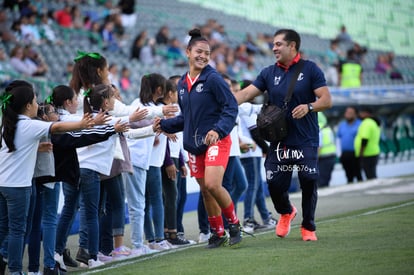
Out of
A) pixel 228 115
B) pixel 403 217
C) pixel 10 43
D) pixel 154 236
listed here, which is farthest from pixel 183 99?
pixel 10 43

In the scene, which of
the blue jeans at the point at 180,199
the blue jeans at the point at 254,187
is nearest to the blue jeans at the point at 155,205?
the blue jeans at the point at 180,199

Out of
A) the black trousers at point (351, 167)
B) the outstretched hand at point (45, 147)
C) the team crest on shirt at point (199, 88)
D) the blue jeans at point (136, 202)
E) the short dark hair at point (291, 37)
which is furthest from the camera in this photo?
the black trousers at point (351, 167)

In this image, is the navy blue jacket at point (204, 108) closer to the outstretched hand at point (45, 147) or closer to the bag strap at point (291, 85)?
the bag strap at point (291, 85)

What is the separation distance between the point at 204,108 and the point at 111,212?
71.0 inches

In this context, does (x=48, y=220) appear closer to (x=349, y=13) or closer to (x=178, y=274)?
(x=178, y=274)

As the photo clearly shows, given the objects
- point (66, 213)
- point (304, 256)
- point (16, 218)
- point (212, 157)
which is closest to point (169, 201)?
point (66, 213)

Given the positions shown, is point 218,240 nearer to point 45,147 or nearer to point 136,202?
point 136,202

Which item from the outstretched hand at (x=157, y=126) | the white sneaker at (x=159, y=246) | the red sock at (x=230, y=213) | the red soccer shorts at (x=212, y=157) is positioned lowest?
the white sneaker at (x=159, y=246)

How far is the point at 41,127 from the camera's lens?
771cm

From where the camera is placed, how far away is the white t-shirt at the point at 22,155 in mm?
7758

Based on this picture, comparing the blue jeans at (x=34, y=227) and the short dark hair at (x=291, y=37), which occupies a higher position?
the short dark hair at (x=291, y=37)

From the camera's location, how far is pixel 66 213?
9008mm

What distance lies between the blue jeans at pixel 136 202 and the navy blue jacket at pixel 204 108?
1.23 metres

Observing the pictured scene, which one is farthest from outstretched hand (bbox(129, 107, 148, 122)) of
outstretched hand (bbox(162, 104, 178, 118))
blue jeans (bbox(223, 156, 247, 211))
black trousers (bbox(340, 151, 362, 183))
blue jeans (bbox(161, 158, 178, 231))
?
black trousers (bbox(340, 151, 362, 183))
